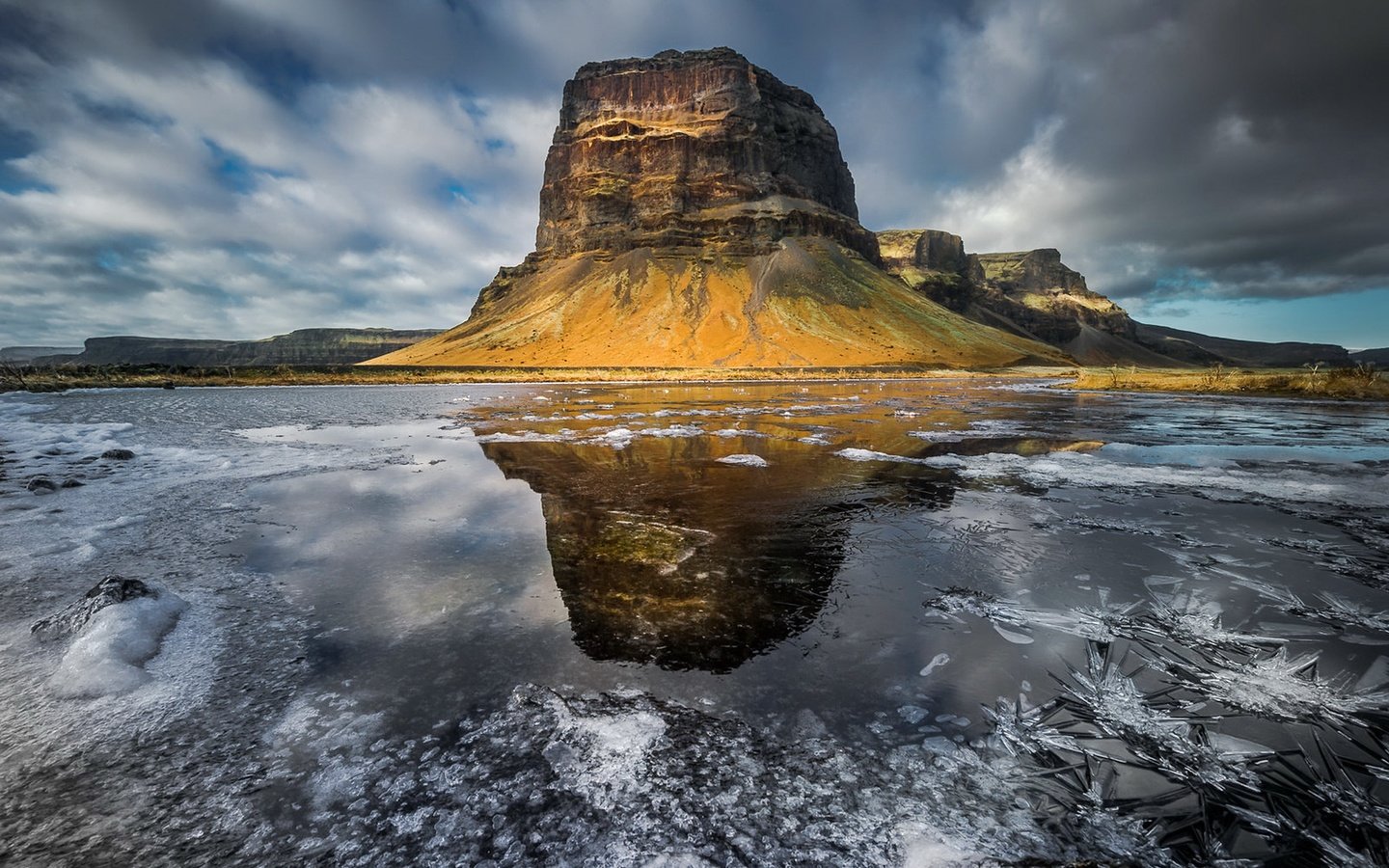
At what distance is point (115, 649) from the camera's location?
3.92 metres

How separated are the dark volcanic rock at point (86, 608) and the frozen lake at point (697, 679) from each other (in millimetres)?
172

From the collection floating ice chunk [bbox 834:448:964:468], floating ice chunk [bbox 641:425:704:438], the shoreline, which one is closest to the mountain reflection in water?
floating ice chunk [bbox 834:448:964:468]

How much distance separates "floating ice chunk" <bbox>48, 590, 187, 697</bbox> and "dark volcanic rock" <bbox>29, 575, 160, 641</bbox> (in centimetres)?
9

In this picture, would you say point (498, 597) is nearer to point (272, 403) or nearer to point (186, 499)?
point (186, 499)

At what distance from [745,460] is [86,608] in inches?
404

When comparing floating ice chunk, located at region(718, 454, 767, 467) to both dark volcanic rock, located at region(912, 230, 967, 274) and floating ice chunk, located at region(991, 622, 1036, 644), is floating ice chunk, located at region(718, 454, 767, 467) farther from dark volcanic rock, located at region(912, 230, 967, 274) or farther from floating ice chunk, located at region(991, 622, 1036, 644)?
dark volcanic rock, located at region(912, 230, 967, 274)

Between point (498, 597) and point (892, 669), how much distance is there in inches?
137

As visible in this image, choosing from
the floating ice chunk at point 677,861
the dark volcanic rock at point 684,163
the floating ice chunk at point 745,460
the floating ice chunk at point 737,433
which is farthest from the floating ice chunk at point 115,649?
the dark volcanic rock at point 684,163

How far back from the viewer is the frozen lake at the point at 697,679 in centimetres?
252

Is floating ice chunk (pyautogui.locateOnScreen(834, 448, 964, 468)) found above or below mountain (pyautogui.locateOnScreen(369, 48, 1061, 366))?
below

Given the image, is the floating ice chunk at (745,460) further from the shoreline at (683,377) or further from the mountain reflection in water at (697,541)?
the shoreline at (683,377)

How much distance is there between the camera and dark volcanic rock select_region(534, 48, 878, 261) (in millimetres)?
125062

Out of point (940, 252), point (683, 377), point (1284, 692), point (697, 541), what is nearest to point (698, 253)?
point (683, 377)

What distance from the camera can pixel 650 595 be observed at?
17.2 ft
